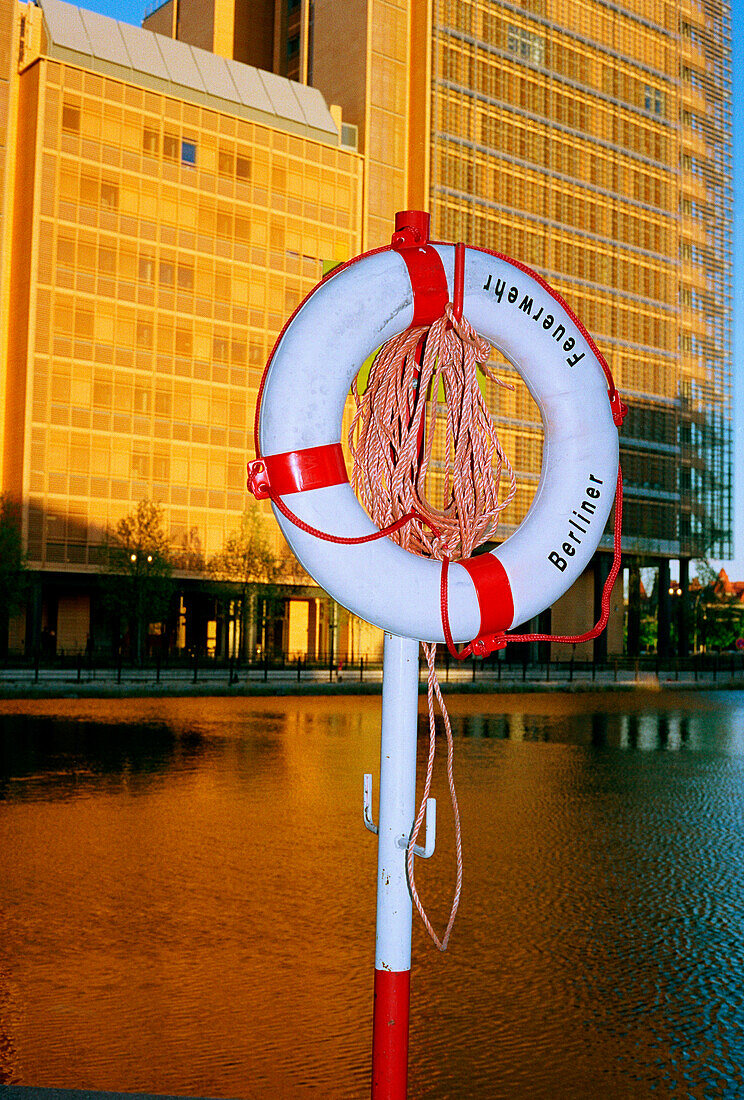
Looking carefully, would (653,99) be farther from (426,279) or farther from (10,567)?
(426,279)

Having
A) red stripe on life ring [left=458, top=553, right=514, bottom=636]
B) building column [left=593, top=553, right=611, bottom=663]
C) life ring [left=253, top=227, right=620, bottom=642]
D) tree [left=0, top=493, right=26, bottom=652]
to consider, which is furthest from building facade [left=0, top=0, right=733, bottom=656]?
red stripe on life ring [left=458, top=553, right=514, bottom=636]

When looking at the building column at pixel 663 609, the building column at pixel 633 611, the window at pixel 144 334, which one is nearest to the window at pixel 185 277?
the window at pixel 144 334

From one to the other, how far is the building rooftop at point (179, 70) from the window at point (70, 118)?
2.17 m

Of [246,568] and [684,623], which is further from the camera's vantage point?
[684,623]

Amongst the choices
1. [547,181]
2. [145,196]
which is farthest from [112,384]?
[547,181]

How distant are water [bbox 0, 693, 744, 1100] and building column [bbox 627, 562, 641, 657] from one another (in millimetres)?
57690

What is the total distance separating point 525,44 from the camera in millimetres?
68250

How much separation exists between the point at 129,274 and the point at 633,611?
130ft

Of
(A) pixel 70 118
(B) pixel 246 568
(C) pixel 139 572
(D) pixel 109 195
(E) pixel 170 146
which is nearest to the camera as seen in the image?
(C) pixel 139 572

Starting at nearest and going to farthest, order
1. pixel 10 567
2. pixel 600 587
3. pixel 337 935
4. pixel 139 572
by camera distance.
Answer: pixel 337 935 → pixel 10 567 → pixel 139 572 → pixel 600 587

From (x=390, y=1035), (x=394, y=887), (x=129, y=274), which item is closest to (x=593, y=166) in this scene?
(x=129, y=274)

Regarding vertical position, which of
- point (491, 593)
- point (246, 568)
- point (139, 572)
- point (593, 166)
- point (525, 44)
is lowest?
point (491, 593)

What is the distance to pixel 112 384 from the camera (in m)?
51.3

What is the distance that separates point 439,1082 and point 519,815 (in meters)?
6.32
